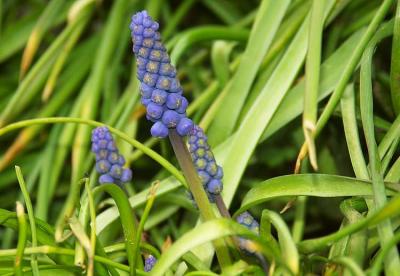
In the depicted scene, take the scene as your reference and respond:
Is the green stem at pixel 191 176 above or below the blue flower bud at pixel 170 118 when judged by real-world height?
below

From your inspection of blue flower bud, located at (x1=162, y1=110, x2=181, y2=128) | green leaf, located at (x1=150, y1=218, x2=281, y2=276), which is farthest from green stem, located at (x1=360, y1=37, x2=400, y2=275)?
blue flower bud, located at (x1=162, y1=110, x2=181, y2=128)

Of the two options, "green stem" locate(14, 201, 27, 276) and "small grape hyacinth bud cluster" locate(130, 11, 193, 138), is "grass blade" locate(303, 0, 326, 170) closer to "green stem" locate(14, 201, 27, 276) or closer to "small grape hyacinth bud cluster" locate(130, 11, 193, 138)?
"small grape hyacinth bud cluster" locate(130, 11, 193, 138)

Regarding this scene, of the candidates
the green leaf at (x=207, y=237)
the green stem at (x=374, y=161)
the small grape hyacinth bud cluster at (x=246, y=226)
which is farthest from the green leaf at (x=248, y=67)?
the green leaf at (x=207, y=237)

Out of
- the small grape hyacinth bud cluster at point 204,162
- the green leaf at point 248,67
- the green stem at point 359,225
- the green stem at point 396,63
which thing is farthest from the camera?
the green leaf at point 248,67

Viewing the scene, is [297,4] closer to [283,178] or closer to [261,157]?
[261,157]

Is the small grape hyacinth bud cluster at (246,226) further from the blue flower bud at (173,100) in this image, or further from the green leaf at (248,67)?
the green leaf at (248,67)

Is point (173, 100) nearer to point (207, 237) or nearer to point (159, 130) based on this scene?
point (159, 130)

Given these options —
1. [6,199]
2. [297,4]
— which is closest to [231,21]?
[297,4]

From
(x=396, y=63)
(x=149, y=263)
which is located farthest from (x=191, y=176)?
(x=396, y=63)
